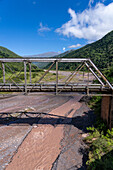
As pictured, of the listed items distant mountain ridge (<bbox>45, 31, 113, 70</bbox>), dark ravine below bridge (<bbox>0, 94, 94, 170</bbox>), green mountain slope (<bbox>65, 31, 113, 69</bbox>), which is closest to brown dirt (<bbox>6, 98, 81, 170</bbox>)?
dark ravine below bridge (<bbox>0, 94, 94, 170</bbox>)

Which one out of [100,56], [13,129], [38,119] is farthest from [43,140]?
[100,56]

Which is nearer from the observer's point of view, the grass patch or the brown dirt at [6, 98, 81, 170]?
the grass patch

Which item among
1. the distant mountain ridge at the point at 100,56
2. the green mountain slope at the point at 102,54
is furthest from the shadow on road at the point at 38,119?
the green mountain slope at the point at 102,54

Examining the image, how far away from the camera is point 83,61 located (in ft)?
41.6

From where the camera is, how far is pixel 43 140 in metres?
14.7

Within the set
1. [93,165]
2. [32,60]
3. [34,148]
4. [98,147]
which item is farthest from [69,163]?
[32,60]

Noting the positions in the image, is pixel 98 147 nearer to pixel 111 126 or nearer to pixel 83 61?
pixel 111 126

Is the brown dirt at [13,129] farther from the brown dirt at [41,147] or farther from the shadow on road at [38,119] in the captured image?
the brown dirt at [41,147]

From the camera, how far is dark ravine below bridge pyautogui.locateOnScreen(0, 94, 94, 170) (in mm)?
11258

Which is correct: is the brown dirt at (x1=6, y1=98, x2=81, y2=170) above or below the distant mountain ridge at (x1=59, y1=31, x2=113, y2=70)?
below

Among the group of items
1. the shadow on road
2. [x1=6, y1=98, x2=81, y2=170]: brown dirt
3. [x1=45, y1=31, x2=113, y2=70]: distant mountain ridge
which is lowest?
[x1=6, y1=98, x2=81, y2=170]: brown dirt

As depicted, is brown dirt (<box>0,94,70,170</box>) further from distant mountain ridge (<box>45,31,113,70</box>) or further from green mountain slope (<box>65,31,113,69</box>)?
green mountain slope (<box>65,31,113,69</box>)

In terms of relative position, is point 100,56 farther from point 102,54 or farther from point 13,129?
point 13,129

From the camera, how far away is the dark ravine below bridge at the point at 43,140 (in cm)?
1126
